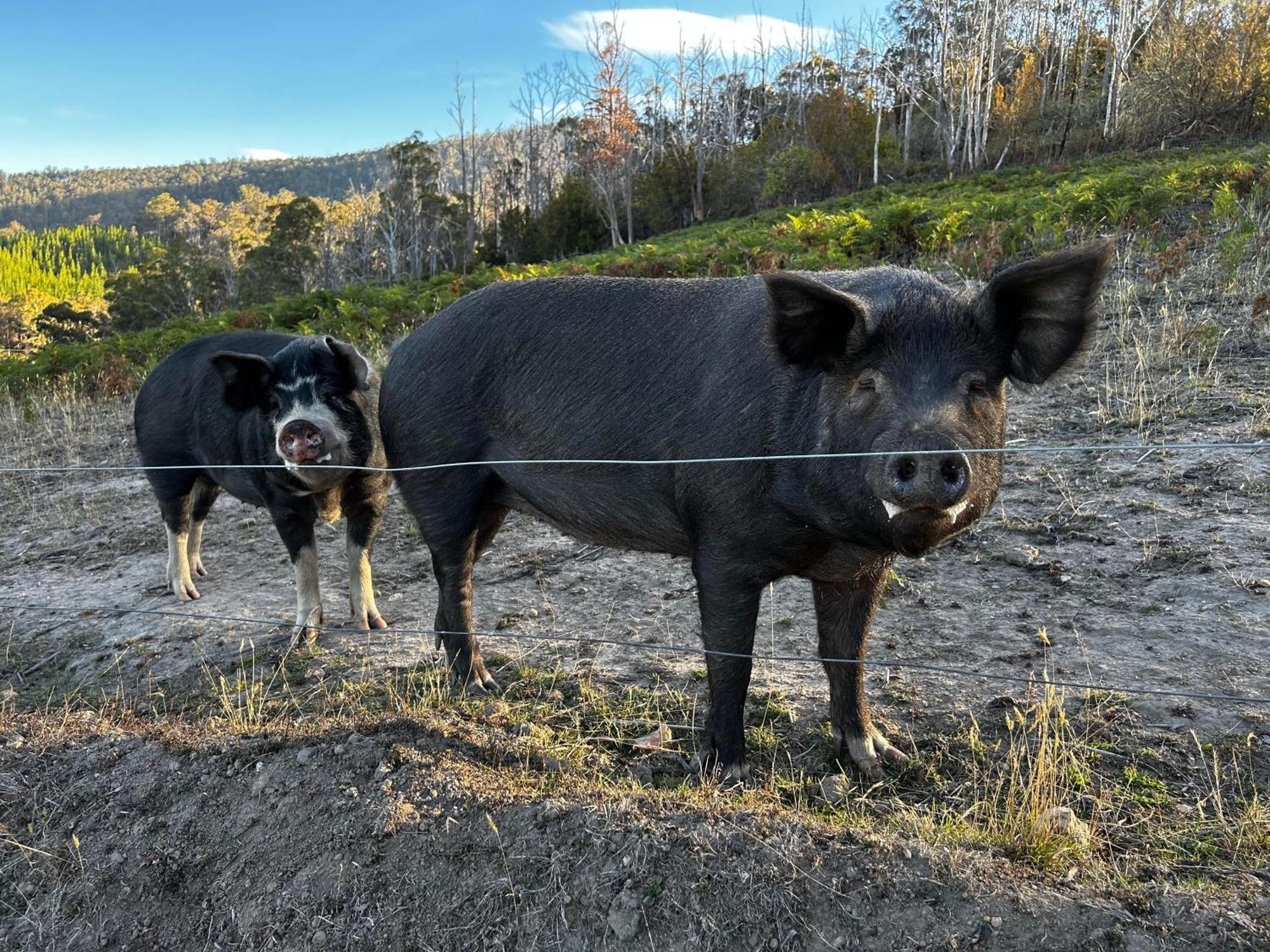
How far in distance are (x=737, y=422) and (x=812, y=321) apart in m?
0.58

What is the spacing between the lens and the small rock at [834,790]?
3252 millimetres

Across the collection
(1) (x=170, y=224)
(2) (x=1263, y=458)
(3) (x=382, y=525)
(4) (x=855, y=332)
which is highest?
(1) (x=170, y=224)

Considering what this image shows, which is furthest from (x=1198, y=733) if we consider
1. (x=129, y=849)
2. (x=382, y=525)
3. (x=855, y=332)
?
(x=382, y=525)

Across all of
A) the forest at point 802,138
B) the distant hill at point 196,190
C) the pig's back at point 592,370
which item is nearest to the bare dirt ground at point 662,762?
the pig's back at point 592,370

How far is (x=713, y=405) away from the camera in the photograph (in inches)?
134

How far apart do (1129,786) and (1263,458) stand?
3830mm

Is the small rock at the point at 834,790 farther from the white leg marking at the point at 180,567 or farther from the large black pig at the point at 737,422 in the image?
the white leg marking at the point at 180,567

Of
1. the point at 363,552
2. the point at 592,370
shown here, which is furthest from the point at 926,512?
the point at 363,552

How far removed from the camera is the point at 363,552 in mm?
5469

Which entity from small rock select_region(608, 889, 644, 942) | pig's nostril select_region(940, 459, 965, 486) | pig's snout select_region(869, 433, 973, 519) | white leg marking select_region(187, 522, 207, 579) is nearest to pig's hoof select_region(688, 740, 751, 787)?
small rock select_region(608, 889, 644, 942)

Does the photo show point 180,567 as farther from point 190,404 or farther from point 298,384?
point 298,384

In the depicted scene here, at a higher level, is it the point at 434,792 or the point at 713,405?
the point at 713,405

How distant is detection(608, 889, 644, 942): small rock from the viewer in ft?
8.16

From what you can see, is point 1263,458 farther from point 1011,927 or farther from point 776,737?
point 1011,927
